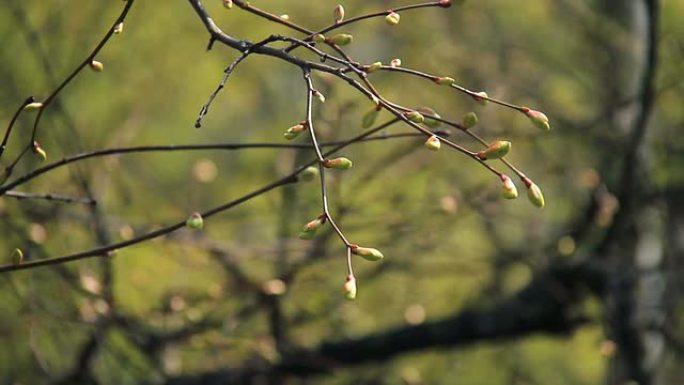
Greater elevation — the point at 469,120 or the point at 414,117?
the point at 414,117

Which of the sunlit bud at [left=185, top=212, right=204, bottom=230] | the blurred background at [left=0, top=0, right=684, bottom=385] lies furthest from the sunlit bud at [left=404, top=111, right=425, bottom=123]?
the blurred background at [left=0, top=0, right=684, bottom=385]

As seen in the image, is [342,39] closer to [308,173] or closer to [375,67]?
[375,67]

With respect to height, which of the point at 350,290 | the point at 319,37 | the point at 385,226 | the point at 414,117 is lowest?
the point at 385,226

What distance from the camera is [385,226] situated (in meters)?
5.13

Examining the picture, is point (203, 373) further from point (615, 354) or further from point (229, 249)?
point (615, 354)

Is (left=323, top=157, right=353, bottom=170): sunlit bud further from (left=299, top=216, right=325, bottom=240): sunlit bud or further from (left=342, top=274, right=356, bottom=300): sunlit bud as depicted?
(left=342, top=274, right=356, bottom=300): sunlit bud

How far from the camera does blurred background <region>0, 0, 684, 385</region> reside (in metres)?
4.83

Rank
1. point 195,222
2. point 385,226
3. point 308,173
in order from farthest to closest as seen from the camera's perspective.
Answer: point 385,226 < point 308,173 < point 195,222

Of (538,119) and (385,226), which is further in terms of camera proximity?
(385,226)

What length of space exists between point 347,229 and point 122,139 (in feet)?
5.14

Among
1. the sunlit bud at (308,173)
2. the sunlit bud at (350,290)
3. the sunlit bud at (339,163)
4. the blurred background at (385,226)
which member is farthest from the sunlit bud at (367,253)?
the blurred background at (385,226)

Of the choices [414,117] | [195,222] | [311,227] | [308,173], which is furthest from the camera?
[308,173]

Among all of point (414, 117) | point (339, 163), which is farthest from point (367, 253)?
point (414, 117)

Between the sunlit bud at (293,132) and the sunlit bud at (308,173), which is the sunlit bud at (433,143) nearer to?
the sunlit bud at (293,132)
